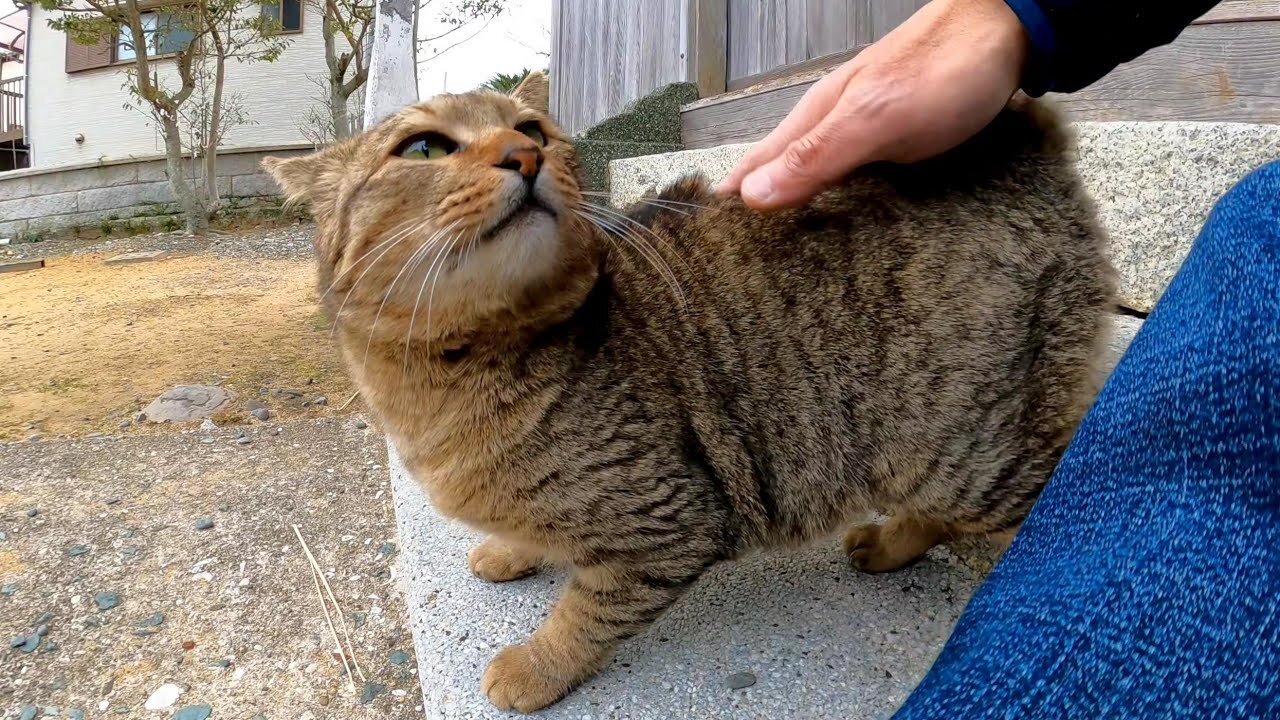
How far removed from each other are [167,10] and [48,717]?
44.0 feet

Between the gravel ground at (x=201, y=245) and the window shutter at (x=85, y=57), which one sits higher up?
the window shutter at (x=85, y=57)

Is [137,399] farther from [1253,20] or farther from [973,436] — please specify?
[1253,20]

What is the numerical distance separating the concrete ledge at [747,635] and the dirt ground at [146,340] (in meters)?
3.13

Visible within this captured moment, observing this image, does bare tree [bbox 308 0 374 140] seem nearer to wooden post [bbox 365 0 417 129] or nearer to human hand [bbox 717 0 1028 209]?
wooden post [bbox 365 0 417 129]

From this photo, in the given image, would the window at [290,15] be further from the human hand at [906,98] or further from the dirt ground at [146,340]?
the human hand at [906,98]

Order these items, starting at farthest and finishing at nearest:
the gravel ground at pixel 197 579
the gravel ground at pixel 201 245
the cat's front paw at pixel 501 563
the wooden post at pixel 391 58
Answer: the gravel ground at pixel 201 245, the wooden post at pixel 391 58, the gravel ground at pixel 197 579, the cat's front paw at pixel 501 563

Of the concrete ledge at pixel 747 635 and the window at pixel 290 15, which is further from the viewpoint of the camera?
the window at pixel 290 15

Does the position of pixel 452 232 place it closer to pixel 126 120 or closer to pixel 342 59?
pixel 342 59

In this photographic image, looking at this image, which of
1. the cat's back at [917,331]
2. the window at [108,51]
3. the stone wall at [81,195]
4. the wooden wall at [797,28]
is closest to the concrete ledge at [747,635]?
the cat's back at [917,331]

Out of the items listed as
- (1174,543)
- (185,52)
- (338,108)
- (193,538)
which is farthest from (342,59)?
(1174,543)

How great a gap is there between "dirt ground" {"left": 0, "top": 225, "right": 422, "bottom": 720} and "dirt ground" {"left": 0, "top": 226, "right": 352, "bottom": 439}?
0.03m

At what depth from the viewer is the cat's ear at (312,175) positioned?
1901 millimetres

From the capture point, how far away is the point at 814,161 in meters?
1.54

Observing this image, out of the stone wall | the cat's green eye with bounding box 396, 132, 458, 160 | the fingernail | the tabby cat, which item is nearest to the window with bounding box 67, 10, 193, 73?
the stone wall
